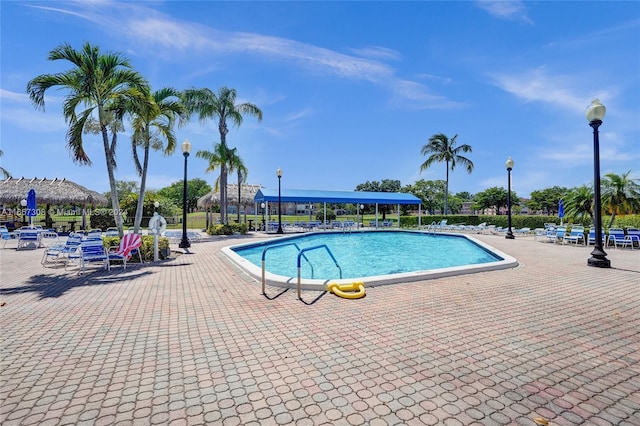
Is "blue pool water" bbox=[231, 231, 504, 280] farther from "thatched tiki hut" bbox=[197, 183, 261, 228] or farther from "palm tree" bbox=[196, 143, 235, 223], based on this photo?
"thatched tiki hut" bbox=[197, 183, 261, 228]

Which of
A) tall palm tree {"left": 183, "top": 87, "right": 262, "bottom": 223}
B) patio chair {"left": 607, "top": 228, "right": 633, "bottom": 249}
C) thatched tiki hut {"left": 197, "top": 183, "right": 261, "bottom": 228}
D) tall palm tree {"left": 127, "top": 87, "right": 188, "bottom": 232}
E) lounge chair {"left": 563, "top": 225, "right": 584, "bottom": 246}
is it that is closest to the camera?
tall palm tree {"left": 127, "top": 87, "right": 188, "bottom": 232}

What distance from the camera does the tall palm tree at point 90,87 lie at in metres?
9.90

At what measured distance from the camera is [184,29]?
8.90 m

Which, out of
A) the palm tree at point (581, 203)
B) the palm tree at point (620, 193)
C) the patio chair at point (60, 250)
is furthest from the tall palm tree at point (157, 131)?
the palm tree at point (581, 203)

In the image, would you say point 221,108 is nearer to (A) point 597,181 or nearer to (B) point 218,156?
(B) point 218,156

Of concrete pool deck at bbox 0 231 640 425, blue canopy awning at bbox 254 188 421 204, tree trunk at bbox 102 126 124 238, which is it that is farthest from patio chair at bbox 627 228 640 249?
tree trunk at bbox 102 126 124 238

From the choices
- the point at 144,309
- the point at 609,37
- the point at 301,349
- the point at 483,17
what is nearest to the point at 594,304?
the point at 301,349

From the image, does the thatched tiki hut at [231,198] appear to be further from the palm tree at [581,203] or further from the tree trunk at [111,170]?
the palm tree at [581,203]

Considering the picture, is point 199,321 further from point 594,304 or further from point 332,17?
point 332,17

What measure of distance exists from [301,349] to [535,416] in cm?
211

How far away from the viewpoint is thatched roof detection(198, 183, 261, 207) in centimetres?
2834

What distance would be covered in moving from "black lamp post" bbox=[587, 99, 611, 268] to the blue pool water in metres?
2.66

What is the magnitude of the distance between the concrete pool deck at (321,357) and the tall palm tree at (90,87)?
6.12 meters

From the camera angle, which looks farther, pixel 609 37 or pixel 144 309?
pixel 609 37
